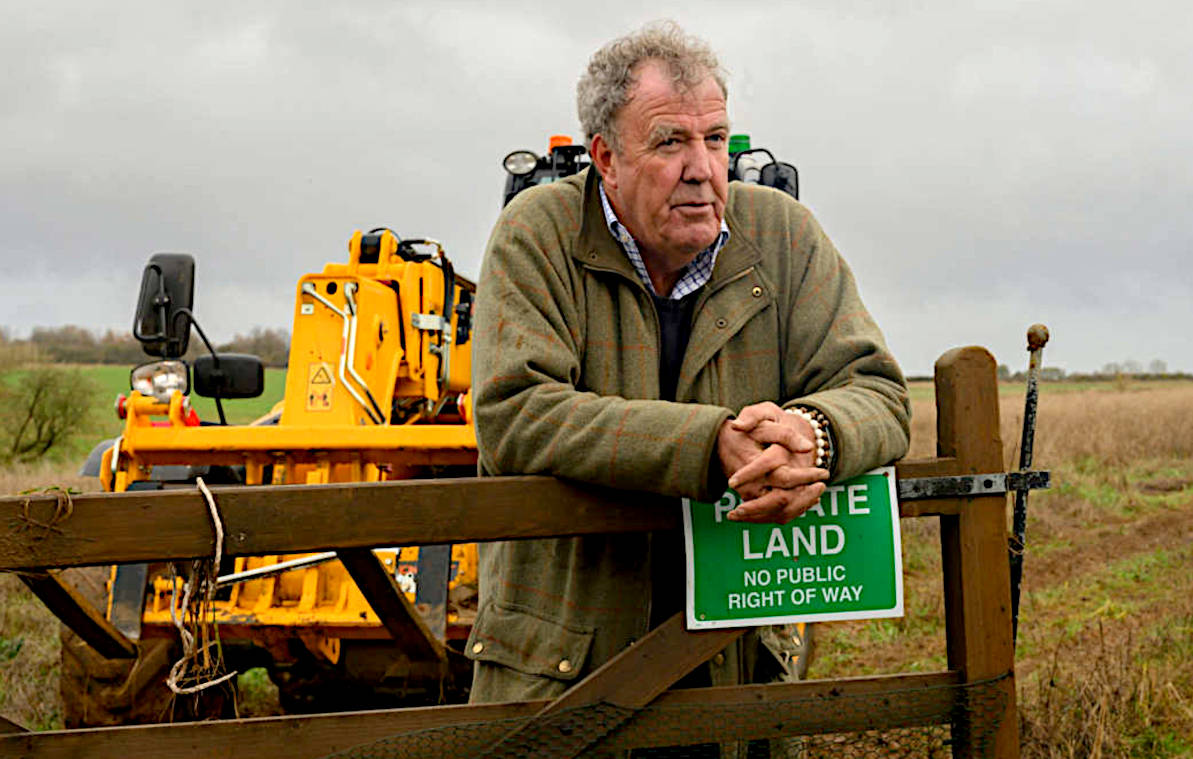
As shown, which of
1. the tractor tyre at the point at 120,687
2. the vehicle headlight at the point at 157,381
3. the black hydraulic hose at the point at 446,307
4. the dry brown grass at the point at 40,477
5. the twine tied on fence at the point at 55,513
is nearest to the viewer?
the twine tied on fence at the point at 55,513

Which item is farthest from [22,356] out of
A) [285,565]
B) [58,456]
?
[285,565]

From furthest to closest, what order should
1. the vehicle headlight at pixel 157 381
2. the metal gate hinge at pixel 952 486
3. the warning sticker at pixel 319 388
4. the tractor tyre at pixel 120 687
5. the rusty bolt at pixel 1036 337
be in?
the warning sticker at pixel 319 388 < the vehicle headlight at pixel 157 381 < the tractor tyre at pixel 120 687 < the rusty bolt at pixel 1036 337 < the metal gate hinge at pixel 952 486

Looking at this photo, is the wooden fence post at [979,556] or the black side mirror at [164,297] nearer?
the wooden fence post at [979,556]

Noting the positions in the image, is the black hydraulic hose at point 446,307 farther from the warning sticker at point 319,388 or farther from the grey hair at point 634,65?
A: the grey hair at point 634,65

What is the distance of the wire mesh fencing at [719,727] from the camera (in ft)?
6.65

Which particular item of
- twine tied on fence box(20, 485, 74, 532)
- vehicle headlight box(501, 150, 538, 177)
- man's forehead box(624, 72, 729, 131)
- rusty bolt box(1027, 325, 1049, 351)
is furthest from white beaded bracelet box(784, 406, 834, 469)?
vehicle headlight box(501, 150, 538, 177)

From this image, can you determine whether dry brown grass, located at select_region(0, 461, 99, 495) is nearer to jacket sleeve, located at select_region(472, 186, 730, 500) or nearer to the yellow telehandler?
the yellow telehandler

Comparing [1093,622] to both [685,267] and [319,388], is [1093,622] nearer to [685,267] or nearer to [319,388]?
[319,388]

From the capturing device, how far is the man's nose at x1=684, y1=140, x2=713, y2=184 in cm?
224

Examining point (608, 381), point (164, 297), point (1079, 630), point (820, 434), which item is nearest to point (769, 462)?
point (820, 434)

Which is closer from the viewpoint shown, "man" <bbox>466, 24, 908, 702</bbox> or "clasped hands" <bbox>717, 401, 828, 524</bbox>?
"clasped hands" <bbox>717, 401, 828, 524</bbox>

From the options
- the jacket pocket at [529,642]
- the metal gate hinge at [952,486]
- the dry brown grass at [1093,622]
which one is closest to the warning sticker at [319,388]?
the jacket pocket at [529,642]

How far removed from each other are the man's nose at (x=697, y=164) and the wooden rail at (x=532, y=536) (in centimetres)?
64

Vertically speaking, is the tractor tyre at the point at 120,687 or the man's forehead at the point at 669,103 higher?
the man's forehead at the point at 669,103
